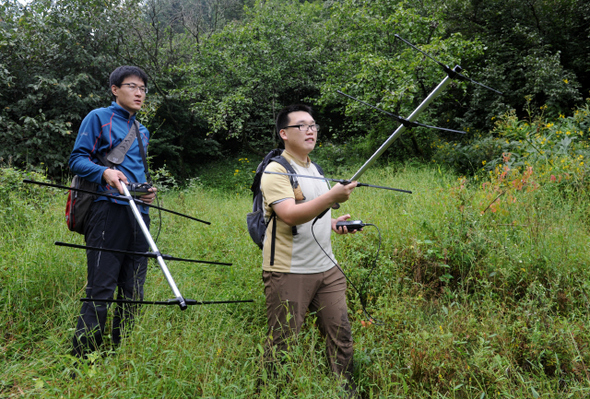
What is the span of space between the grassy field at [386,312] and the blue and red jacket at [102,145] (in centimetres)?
102

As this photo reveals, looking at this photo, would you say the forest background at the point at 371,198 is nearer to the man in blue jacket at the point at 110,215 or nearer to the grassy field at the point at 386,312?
the grassy field at the point at 386,312

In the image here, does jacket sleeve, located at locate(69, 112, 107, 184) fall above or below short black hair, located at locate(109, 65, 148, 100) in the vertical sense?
below

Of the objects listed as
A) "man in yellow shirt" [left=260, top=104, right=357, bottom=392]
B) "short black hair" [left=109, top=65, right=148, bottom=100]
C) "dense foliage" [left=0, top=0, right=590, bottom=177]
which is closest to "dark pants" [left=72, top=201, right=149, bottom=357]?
"short black hair" [left=109, top=65, right=148, bottom=100]

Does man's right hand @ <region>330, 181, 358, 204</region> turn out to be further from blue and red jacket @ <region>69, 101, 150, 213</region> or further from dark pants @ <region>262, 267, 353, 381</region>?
blue and red jacket @ <region>69, 101, 150, 213</region>

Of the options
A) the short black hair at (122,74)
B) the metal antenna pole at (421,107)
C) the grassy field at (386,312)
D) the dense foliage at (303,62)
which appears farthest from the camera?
the dense foliage at (303,62)

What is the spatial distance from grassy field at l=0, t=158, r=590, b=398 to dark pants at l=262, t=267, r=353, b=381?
106 mm

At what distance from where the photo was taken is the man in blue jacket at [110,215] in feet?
7.58

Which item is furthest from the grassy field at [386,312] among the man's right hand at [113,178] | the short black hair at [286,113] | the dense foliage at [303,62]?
the dense foliage at [303,62]

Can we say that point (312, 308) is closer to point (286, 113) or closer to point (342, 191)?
point (342, 191)

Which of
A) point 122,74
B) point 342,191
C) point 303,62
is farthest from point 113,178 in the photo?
point 303,62

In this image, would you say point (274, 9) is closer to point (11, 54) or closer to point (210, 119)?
point (210, 119)

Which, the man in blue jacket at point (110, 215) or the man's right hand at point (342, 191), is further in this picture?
the man in blue jacket at point (110, 215)

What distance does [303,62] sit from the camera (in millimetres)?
12367

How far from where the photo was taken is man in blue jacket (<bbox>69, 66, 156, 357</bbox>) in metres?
2.31
